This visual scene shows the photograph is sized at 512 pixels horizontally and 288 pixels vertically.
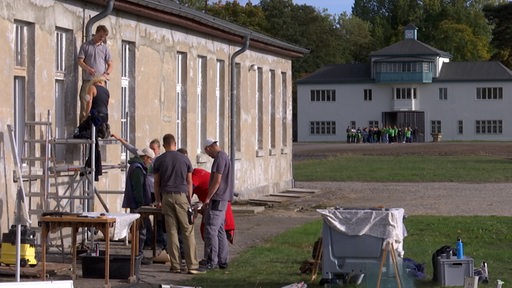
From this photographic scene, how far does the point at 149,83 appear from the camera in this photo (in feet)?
68.6

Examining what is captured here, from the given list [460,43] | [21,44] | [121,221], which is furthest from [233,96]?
[460,43]

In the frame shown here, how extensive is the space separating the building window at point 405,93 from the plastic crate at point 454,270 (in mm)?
94481

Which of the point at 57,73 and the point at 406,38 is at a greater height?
the point at 406,38

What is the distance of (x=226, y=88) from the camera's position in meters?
27.0

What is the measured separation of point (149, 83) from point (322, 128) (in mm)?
91111

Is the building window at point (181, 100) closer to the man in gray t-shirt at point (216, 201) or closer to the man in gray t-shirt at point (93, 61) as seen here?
the man in gray t-shirt at point (93, 61)

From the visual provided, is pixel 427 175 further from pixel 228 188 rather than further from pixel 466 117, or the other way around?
pixel 466 117

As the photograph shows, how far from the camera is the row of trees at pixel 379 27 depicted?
10300cm

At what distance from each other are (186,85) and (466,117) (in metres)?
86.1

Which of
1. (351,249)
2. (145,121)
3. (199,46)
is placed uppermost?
(199,46)

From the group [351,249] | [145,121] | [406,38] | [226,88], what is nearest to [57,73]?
[145,121]

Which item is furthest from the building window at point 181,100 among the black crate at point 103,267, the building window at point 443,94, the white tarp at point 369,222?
the building window at point 443,94

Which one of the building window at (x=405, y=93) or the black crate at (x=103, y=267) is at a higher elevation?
the building window at (x=405, y=93)

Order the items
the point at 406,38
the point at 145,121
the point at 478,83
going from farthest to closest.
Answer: the point at 406,38, the point at 478,83, the point at 145,121
